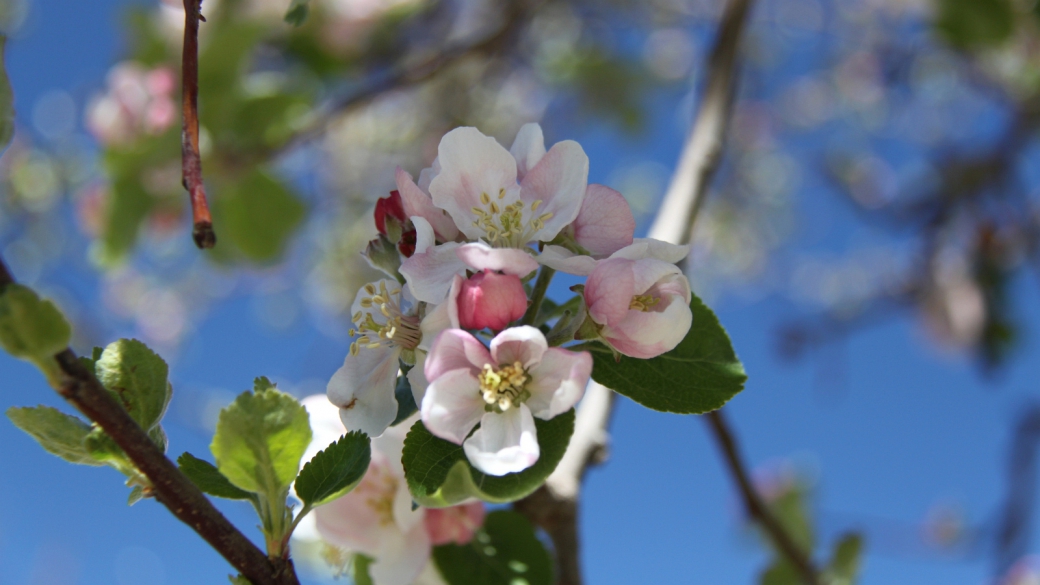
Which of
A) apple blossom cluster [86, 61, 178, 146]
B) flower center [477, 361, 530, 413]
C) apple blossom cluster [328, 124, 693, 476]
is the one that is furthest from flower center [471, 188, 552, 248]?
apple blossom cluster [86, 61, 178, 146]

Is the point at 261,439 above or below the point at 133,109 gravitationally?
below

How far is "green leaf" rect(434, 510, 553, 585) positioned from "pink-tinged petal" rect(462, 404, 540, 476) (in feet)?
0.85

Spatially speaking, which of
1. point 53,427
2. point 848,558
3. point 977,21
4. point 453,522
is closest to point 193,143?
point 53,427

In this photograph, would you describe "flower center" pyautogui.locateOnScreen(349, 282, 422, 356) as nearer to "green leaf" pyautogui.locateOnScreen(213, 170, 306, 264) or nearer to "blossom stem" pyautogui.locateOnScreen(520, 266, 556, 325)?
"blossom stem" pyautogui.locateOnScreen(520, 266, 556, 325)

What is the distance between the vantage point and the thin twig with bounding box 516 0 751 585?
2.54ft

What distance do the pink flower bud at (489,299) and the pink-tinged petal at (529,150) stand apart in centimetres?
14

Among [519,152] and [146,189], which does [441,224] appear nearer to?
[519,152]

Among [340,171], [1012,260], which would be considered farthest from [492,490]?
[340,171]

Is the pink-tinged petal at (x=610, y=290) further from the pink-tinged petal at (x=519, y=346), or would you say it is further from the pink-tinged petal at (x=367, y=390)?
the pink-tinged petal at (x=367, y=390)

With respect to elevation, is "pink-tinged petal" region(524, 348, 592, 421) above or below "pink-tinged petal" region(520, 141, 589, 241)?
below

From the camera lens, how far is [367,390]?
54cm

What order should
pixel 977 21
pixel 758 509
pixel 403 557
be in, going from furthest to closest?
1. pixel 977 21
2. pixel 758 509
3. pixel 403 557

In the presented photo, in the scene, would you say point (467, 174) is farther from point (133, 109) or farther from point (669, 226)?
point (133, 109)

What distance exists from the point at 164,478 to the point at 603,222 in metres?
0.31
